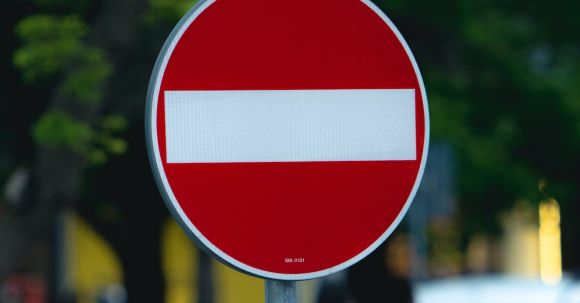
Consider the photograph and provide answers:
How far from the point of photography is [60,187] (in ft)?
30.5

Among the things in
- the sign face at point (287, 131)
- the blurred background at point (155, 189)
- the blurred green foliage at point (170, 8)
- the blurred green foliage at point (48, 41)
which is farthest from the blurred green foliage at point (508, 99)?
the sign face at point (287, 131)

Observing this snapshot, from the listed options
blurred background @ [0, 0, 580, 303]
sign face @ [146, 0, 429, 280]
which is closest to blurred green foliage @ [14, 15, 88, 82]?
blurred background @ [0, 0, 580, 303]

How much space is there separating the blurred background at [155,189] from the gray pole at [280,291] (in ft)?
15.4

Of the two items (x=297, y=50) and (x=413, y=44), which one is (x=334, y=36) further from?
(x=413, y=44)

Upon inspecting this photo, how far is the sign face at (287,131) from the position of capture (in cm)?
308

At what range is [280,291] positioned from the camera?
306 centimetres

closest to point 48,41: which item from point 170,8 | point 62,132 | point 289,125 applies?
point 62,132

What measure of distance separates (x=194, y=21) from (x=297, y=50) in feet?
0.77

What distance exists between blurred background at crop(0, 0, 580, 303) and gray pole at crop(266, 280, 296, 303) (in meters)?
4.69

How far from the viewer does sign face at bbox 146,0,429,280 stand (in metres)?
3.08

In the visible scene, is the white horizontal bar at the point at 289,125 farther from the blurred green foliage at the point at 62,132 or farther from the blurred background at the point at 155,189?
the blurred green foliage at the point at 62,132

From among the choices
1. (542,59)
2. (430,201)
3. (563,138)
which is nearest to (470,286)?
(430,201)

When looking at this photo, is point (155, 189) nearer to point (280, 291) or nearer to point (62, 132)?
point (62, 132)

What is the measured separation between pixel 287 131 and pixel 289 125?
0.04 ft
